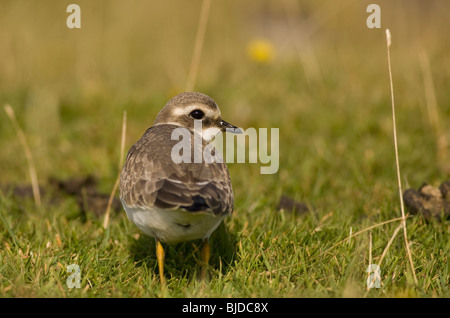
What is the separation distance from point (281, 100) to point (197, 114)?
12.6ft

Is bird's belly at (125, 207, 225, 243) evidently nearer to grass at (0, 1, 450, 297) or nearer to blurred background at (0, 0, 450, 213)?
grass at (0, 1, 450, 297)

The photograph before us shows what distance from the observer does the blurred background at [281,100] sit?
674cm

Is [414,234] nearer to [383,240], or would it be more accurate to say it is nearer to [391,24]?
[383,240]

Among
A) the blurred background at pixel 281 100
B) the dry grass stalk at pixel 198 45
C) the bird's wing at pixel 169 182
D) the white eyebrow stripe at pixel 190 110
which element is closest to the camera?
the bird's wing at pixel 169 182

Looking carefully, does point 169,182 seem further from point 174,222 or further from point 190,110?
point 190,110

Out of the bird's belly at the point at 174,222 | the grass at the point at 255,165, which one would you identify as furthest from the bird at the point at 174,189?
the grass at the point at 255,165

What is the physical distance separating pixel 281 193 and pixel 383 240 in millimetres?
1629

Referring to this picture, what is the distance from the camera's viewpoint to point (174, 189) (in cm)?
386

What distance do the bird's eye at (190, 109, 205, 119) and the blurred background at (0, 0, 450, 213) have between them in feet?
4.14

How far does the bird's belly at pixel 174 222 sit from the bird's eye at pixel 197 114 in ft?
3.73

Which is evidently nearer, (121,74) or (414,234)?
(414,234)

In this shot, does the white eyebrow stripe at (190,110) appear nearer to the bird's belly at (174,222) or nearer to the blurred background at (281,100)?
the bird's belly at (174,222)
